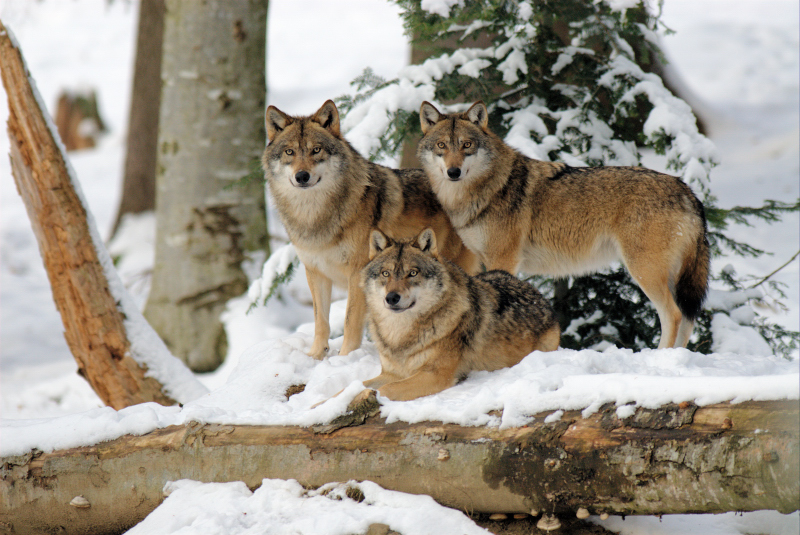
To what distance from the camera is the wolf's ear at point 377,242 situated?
4.66 metres

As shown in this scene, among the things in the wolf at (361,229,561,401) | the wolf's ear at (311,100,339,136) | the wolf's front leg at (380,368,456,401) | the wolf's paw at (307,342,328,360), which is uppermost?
the wolf's ear at (311,100,339,136)

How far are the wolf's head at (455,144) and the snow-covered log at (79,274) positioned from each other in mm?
3385

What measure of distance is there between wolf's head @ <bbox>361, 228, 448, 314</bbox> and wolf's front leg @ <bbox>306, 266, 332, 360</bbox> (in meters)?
0.85

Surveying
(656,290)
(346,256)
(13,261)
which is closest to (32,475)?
(346,256)

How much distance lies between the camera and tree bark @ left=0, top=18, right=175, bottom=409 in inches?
243

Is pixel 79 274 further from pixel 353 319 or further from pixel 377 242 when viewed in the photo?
pixel 377 242

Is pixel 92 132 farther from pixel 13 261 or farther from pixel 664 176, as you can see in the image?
pixel 664 176

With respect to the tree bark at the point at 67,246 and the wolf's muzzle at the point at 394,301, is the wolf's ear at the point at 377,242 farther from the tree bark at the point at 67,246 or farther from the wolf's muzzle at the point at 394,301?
the tree bark at the point at 67,246

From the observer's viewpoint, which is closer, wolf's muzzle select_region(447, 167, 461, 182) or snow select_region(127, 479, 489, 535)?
snow select_region(127, 479, 489, 535)

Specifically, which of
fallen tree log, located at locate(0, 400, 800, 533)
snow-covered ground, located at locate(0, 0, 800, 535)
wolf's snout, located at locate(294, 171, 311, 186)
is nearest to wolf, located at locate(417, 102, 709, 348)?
Result: snow-covered ground, located at locate(0, 0, 800, 535)

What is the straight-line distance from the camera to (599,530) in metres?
3.34

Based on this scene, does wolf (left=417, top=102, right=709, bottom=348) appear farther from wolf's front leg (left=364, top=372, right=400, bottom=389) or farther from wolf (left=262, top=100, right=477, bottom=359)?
wolf's front leg (left=364, top=372, right=400, bottom=389)

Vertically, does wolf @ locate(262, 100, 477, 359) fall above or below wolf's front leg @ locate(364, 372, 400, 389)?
above

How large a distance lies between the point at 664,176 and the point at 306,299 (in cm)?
723
